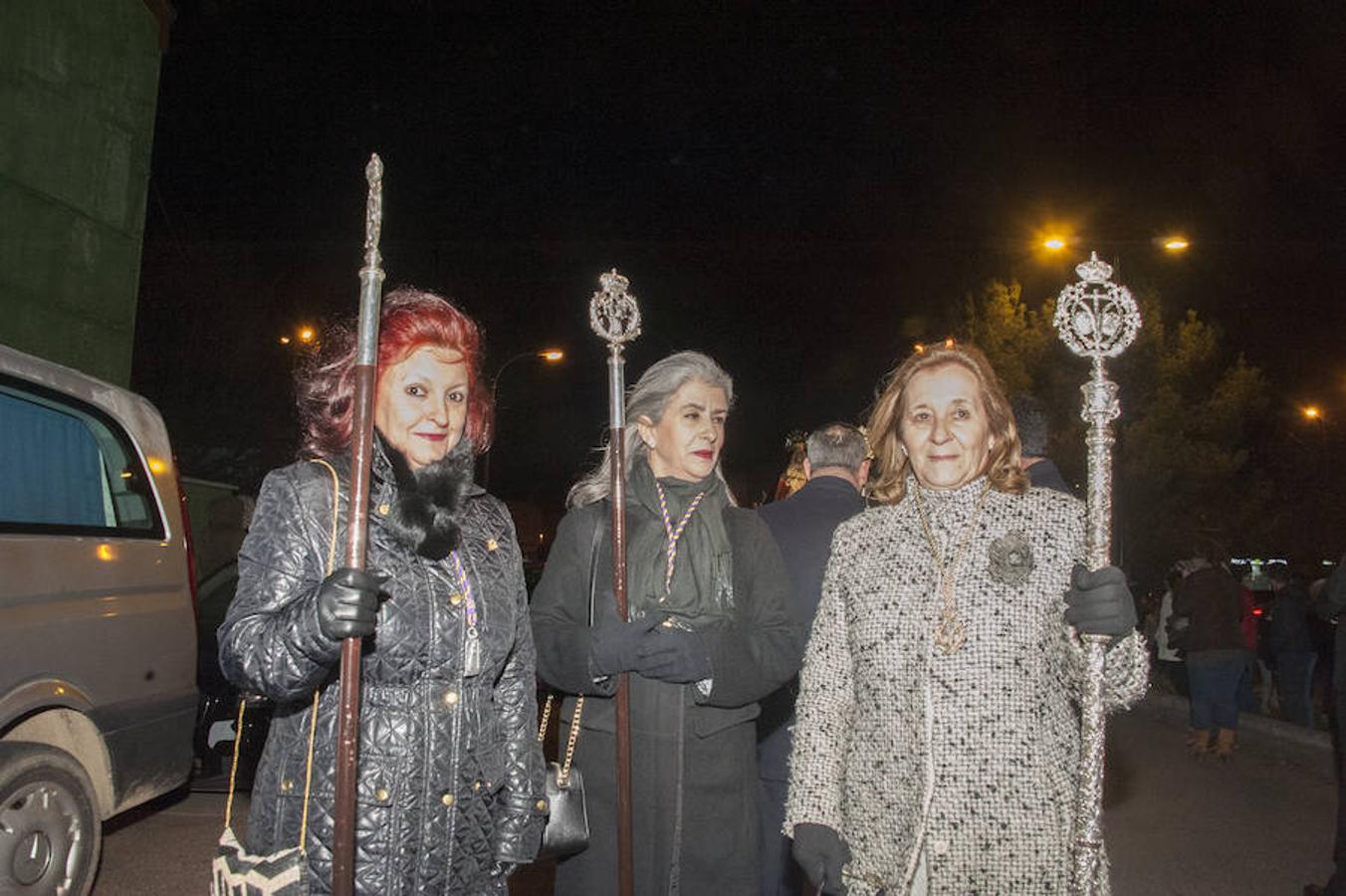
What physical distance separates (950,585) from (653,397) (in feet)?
4.85

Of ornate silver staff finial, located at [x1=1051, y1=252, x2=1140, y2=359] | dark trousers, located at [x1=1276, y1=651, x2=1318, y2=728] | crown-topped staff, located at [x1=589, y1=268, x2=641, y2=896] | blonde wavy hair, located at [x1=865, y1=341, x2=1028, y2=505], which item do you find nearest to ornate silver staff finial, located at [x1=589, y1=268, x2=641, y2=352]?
crown-topped staff, located at [x1=589, y1=268, x2=641, y2=896]

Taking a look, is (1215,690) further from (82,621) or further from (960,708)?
(82,621)

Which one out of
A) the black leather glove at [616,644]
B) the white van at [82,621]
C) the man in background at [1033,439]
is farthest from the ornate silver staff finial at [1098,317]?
the white van at [82,621]

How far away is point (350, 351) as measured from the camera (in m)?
2.85

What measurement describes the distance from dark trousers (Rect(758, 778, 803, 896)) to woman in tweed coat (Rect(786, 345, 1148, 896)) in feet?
4.76

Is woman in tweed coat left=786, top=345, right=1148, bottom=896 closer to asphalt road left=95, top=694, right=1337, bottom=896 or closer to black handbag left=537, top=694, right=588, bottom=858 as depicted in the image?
black handbag left=537, top=694, right=588, bottom=858

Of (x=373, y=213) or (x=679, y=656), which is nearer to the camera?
(x=373, y=213)

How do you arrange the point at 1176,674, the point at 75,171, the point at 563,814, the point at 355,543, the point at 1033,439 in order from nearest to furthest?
the point at 355,543
the point at 563,814
the point at 1033,439
the point at 75,171
the point at 1176,674

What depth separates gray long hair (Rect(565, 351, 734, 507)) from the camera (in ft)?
12.4

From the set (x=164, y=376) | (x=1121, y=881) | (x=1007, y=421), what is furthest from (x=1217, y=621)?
(x=164, y=376)

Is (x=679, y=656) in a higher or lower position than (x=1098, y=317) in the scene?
lower

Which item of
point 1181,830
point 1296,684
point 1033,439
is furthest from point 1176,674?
point 1033,439

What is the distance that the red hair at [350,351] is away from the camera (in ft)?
9.08

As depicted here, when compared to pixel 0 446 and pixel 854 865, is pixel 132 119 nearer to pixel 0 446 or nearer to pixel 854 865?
pixel 0 446
